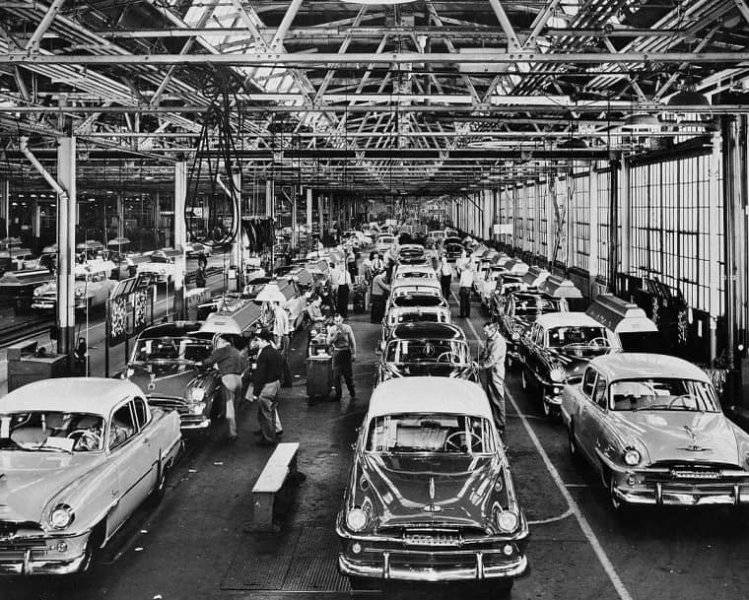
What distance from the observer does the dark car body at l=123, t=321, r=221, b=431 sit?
1188 cm

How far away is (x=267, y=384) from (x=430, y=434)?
13.4 ft

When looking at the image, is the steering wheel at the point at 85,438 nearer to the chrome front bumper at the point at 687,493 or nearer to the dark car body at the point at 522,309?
Answer: the chrome front bumper at the point at 687,493

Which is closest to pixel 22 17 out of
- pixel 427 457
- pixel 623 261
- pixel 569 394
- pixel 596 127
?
pixel 427 457

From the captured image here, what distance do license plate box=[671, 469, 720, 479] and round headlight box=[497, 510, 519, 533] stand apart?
2418 mm

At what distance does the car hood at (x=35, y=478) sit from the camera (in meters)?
6.71

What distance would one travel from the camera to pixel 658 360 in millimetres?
10477

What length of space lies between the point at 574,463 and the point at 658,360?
1.81 m

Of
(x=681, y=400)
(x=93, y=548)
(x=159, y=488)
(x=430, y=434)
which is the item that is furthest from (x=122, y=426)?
(x=681, y=400)

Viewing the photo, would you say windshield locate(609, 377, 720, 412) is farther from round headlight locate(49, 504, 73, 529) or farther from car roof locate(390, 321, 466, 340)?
round headlight locate(49, 504, 73, 529)

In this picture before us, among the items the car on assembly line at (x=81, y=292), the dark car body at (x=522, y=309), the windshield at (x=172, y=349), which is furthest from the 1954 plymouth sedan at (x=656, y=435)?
the car on assembly line at (x=81, y=292)

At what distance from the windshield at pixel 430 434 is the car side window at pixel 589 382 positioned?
2.78 meters

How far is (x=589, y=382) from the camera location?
1072 centimetres

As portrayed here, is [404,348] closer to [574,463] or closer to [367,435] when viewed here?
[574,463]

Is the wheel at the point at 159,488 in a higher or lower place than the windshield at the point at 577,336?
lower
